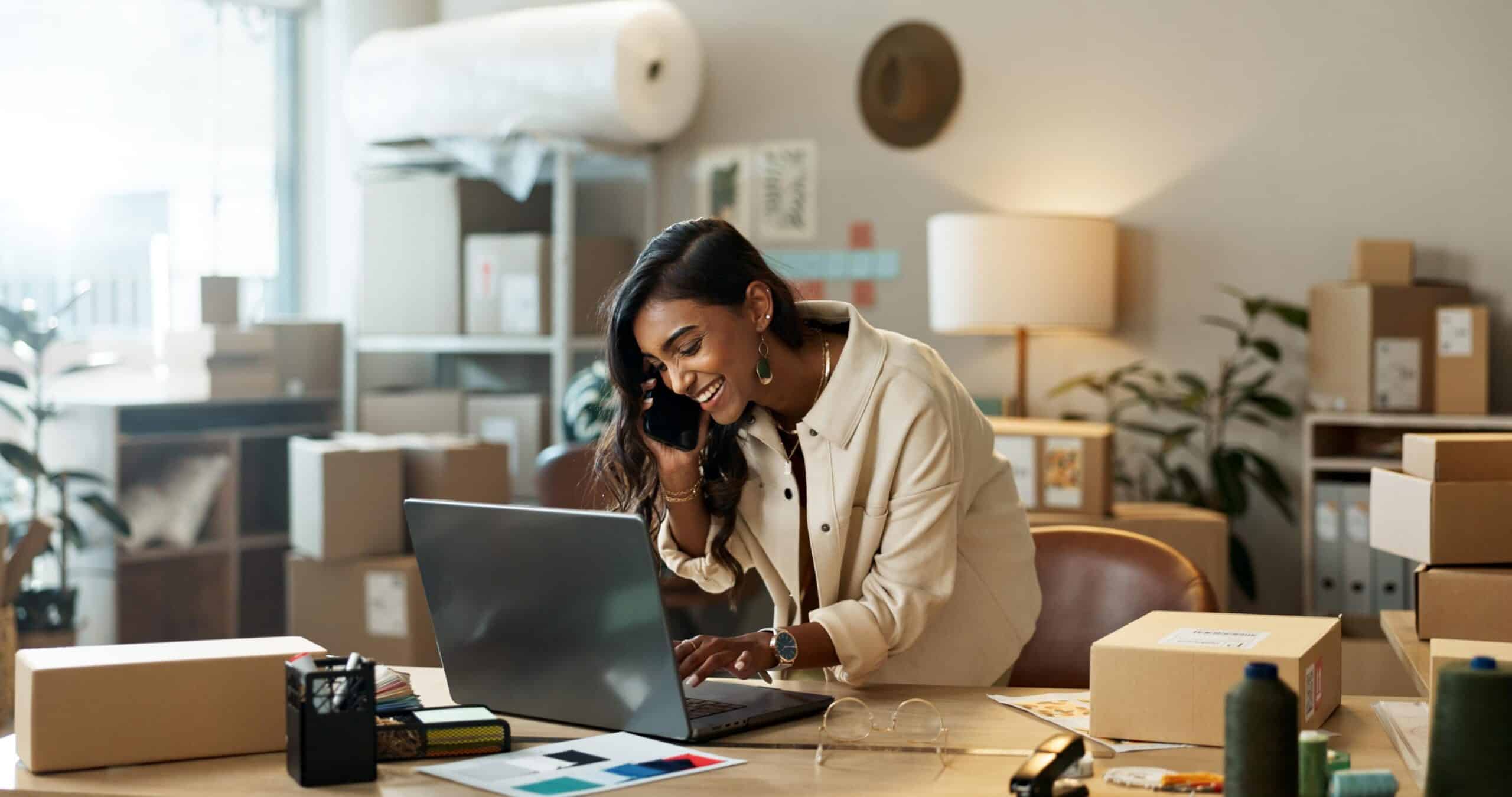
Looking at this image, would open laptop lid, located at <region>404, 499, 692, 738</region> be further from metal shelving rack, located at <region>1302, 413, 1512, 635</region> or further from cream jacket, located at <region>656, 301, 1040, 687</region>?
metal shelving rack, located at <region>1302, 413, 1512, 635</region>

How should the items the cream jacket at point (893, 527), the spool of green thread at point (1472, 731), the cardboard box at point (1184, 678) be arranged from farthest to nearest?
1. the cream jacket at point (893, 527)
2. the cardboard box at point (1184, 678)
3. the spool of green thread at point (1472, 731)

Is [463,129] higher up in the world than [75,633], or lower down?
higher up

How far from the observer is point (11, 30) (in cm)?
467

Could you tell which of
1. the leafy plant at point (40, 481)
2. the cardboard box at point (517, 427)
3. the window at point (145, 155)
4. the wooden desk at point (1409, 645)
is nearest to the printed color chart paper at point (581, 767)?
the wooden desk at point (1409, 645)

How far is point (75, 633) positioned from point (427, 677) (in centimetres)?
268

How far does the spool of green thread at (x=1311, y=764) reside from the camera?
118 cm

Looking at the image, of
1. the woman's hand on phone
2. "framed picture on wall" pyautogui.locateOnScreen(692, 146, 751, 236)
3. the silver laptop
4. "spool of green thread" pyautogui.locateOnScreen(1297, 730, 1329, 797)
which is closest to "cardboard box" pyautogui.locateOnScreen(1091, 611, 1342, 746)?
"spool of green thread" pyautogui.locateOnScreen(1297, 730, 1329, 797)

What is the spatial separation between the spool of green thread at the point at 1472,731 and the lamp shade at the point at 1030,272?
8.98ft

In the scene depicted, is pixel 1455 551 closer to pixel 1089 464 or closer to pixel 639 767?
pixel 639 767

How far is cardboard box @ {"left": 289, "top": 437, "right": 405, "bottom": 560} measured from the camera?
3758 mm

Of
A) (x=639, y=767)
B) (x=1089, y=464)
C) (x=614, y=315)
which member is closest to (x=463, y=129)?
(x=1089, y=464)

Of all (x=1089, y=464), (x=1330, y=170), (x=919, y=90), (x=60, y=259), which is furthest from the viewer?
(x=60, y=259)

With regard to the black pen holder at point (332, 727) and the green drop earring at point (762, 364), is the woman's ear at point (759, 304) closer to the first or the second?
the green drop earring at point (762, 364)

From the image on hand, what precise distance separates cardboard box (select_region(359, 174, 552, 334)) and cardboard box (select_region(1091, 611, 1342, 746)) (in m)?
3.45
